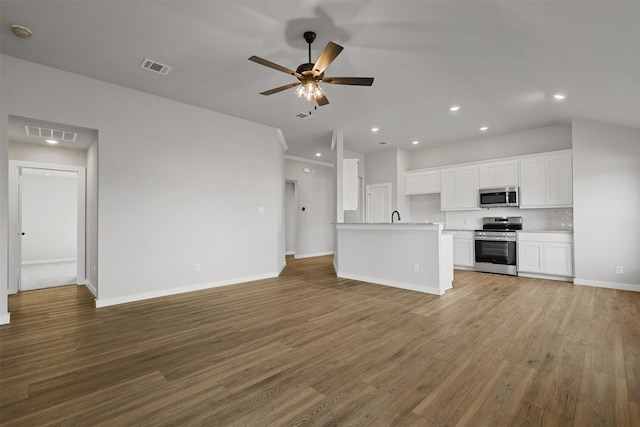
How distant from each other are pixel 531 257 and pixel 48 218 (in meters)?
12.2

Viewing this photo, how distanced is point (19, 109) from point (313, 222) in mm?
6748

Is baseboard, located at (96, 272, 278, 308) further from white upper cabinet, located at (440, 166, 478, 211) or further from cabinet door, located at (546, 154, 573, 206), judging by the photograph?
cabinet door, located at (546, 154, 573, 206)

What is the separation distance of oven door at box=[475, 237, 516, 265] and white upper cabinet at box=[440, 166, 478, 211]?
0.92m

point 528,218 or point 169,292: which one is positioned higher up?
point 528,218

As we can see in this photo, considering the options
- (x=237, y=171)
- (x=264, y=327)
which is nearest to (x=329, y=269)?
(x=237, y=171)

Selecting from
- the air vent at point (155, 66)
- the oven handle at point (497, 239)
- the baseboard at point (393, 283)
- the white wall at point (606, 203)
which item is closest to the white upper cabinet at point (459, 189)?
the oven handle at point (497, 239)

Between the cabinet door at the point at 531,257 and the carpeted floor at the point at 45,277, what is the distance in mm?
8512

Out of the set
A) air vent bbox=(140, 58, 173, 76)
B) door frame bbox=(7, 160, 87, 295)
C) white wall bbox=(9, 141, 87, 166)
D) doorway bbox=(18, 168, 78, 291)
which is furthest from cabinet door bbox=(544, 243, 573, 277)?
doorway bbox=(18, 168, 78, 291)

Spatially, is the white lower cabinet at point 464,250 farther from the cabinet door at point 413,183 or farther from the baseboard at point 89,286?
the baseboard at point 89,286

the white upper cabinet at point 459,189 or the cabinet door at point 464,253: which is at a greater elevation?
the white upper cabinet at point 459,189

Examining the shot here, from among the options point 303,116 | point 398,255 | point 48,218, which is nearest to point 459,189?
point 398,255

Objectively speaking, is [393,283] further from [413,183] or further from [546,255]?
[413,183]

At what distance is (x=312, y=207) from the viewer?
9.06 meters

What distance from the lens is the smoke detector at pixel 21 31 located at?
2.77 metres
